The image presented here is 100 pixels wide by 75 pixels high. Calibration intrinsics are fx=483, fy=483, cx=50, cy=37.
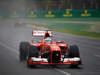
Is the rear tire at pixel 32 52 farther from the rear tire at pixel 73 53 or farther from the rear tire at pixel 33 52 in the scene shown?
the rear tire at pixel 73 53

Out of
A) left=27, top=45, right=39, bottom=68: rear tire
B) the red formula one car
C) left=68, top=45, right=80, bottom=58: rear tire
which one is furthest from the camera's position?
left=68, top=45, right=80, bottom=58: rear tire

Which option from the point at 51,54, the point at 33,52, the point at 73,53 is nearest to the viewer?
the point at 51,54

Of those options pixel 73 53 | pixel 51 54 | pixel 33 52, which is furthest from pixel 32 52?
pixel 73 53

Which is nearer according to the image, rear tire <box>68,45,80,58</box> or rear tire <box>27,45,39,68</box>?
rear tire <box>27,45,39,68</box>

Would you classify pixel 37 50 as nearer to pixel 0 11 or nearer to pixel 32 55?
pixel 32 55

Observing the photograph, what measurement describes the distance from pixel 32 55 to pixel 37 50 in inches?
10.5

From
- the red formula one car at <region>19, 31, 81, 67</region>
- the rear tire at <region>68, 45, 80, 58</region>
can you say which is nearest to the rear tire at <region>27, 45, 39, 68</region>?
the red formula one car at <region>19, 31, 81, 67</region>

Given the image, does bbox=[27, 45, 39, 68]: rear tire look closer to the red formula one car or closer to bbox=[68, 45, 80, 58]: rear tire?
the red formula one car

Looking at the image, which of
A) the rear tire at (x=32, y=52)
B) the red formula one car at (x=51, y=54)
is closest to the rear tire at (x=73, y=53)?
the red formula one car at (x=51, y=54)

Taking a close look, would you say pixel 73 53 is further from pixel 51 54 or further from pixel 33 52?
pixel 33 52

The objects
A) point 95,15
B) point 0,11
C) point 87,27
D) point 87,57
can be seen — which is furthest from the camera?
point 0,11

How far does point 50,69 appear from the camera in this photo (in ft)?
51.3

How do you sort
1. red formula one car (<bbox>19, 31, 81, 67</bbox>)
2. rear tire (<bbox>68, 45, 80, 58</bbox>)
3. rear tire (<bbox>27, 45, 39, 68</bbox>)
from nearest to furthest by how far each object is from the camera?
1. red formula one car (<bbox>19, 31, 81, 67</bbox>)
2. rear tire (<bbox>27, 45, 39, 68</bbox>)
3. rear tire (<bbox>68, 45, 80, 58</bbox>)

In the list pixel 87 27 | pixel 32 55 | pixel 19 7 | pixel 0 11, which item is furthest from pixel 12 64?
pixel 19 7
